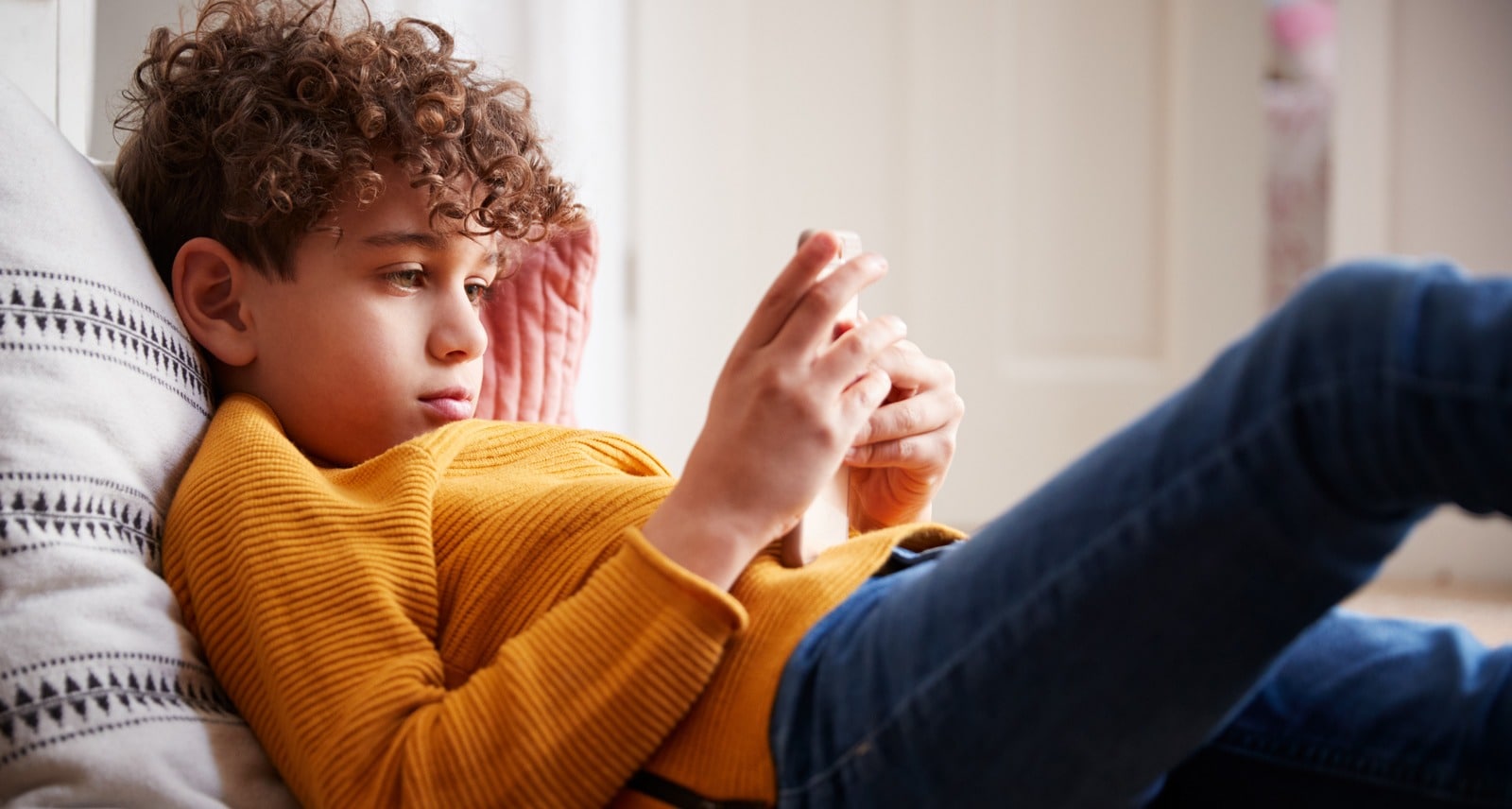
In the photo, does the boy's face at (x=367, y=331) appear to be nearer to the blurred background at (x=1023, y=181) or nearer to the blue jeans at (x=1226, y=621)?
the blue jeans at (x=1226, y=621)

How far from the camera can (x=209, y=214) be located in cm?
91

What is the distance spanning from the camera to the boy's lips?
35.2 inches

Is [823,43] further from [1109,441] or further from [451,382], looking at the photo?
[1109,441]

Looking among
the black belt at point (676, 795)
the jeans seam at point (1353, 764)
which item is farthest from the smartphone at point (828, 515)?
the jeans seam at point (1353, 764)

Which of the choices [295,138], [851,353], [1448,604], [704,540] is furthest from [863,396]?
[1448,604]

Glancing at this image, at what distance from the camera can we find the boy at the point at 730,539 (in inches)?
19.2

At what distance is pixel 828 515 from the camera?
2.63ft

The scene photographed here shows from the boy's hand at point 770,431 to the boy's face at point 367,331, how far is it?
11.4 inches

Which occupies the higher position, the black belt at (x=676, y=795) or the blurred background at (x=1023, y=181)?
the blurred background at (x=1023, y=181)

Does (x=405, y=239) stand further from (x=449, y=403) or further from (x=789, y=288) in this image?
(x=789, y=288)

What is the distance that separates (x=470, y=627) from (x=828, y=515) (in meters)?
0.23

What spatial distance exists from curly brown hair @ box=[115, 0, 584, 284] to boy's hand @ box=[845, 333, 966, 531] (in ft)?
1.03

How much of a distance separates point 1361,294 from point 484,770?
0.45 m

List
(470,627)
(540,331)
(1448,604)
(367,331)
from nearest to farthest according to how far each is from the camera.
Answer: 1. (470,627)
2. (367,331)
3. (540,331)
4. (1448,604)
